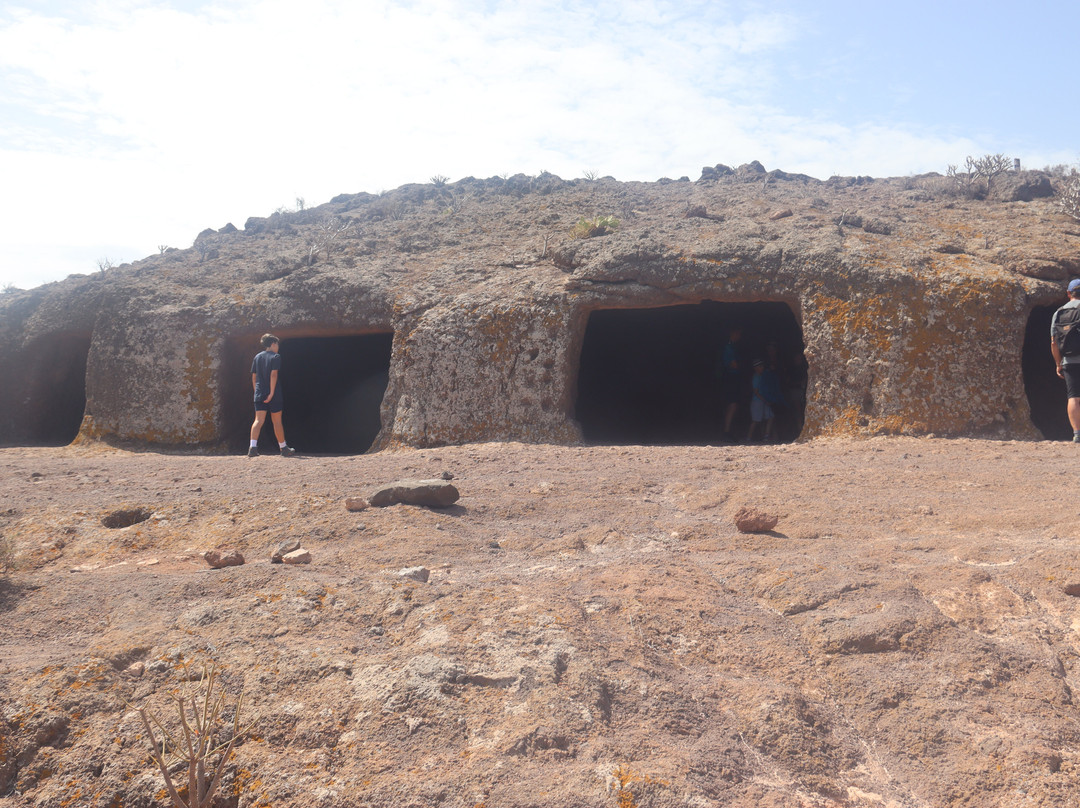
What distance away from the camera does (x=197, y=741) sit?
2.24 metres

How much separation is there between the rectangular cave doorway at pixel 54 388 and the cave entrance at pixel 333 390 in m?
2.97

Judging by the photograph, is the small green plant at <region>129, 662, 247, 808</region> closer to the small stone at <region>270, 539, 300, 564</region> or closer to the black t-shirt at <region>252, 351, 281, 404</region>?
the small stone at <region>270, 539, 300, 564</region>

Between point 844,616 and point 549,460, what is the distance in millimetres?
3759

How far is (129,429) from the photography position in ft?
30.1

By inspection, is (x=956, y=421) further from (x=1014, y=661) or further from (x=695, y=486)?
(x=1014, y=661)

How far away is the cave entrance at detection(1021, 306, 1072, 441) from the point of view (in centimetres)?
880

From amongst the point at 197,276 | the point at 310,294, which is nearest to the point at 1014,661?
the point at 310,294

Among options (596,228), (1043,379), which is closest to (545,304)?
(596,228)

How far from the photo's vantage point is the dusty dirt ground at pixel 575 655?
2133 mm

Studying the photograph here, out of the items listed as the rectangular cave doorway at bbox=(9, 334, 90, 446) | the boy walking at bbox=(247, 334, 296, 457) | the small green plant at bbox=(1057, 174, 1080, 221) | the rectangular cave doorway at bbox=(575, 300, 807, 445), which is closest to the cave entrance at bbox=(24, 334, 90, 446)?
the rectangular cave doorway at bbox=(9, 334, 90, 446)

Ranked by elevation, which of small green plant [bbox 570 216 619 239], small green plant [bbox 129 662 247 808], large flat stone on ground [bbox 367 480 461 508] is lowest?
small green plant [bbox 129 662 247 808]

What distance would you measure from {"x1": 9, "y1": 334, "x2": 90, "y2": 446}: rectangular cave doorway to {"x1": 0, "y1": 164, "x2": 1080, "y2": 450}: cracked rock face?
26 mm

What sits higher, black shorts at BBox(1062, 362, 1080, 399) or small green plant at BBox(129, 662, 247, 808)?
black shorts at BBox(1062, 362, 1080, 399)

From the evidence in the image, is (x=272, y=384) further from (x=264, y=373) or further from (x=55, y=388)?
(x=55, y=388)
